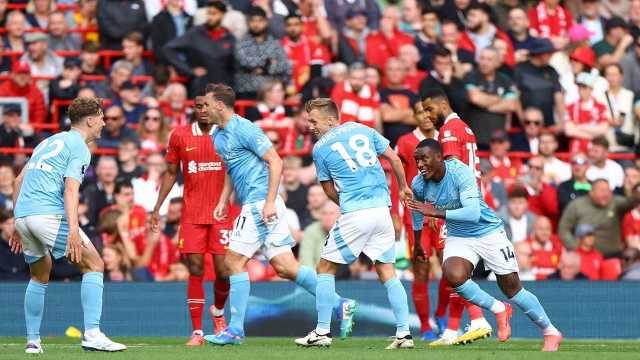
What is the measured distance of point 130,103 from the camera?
21.0m

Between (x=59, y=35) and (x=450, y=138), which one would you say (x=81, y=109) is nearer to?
(x=450, y=138)

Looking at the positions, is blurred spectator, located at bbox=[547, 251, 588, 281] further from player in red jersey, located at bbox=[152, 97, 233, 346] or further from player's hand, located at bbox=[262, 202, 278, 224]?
player's hand, located at bbox=[262, 202, 278, 224]

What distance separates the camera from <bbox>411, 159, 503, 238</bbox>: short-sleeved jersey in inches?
529

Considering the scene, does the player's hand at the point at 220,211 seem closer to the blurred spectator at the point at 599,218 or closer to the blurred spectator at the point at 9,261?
the blurred spectator at the point at 9,261

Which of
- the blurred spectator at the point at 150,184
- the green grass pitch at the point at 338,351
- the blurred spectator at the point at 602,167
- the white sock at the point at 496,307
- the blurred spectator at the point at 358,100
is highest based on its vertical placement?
the blurred spectator at the point at 358,100

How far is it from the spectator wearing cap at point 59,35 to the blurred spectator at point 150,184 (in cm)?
353

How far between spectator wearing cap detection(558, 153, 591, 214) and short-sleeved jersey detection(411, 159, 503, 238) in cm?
614

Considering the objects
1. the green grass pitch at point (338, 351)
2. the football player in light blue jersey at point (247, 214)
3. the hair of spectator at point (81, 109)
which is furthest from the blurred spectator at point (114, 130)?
the hair of spectator at point (81, 109)

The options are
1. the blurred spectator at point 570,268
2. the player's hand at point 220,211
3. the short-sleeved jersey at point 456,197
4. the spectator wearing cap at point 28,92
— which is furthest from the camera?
the spectator wearing cap at point 28,92

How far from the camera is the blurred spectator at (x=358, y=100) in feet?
66.6

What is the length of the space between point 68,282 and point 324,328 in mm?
4996

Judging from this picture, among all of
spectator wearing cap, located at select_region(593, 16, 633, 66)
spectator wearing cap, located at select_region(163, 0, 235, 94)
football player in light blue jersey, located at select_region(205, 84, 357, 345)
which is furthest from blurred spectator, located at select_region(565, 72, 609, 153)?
football player in light blue jersey, located at select_region(205, 84, 357, 345)

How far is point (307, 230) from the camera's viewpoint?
18.3 m

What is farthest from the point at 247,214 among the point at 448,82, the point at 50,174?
the point at 448,82
